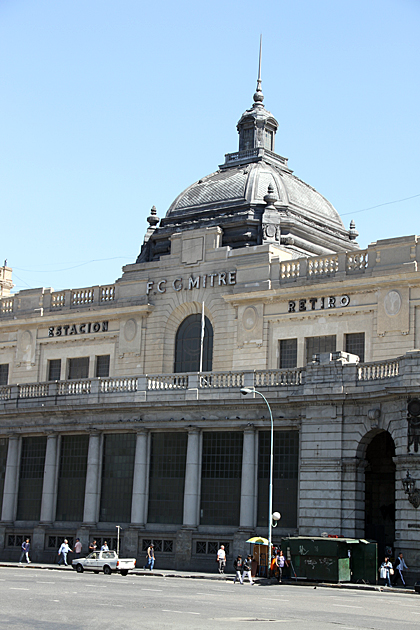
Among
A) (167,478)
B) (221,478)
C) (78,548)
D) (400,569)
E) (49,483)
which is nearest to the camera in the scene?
(400,569)

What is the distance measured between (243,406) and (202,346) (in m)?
8.67

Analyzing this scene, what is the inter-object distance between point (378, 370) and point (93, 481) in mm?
17880

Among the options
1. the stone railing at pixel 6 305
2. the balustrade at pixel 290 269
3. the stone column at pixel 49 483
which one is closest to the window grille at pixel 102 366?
the stone column at pixel 49 483

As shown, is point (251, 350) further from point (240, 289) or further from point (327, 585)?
point (327, 585)

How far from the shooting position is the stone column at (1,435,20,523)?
180ft

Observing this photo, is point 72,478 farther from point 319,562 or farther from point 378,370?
point 378,370

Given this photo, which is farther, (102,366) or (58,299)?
(58,299)

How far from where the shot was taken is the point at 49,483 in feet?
175

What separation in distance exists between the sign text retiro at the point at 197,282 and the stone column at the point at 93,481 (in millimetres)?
10742

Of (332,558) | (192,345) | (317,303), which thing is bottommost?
(332,558)

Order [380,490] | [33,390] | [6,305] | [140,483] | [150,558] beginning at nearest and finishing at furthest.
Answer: [150,558] < [380,490] < [140,483] < [33,390] < [6,305]

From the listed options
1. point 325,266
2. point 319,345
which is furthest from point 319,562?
point 325,266

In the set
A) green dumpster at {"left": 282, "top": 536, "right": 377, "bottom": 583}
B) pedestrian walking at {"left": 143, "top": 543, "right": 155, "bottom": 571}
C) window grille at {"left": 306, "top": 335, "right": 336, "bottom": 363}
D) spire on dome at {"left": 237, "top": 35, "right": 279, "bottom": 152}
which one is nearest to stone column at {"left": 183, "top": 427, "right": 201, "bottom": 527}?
pedestrian walking at {"left": 143, "top": 543, "right": 155, "bottom": 571}

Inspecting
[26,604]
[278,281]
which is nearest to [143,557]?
[278,281]
